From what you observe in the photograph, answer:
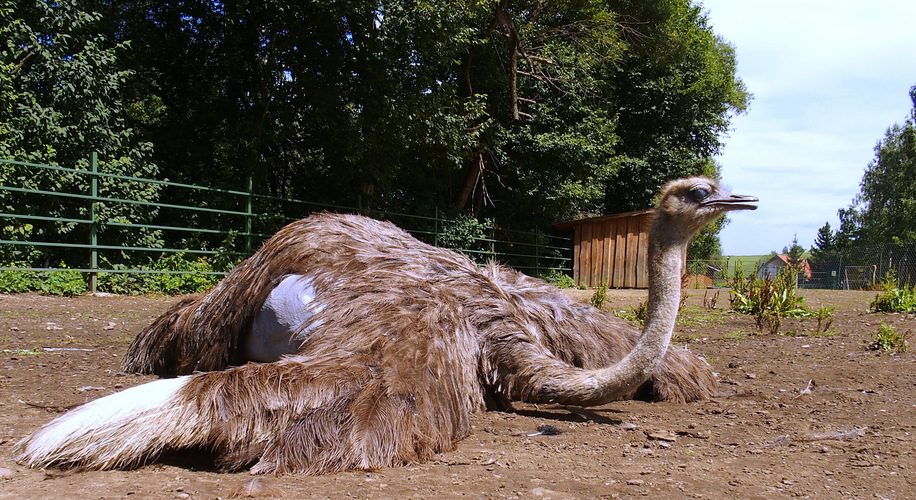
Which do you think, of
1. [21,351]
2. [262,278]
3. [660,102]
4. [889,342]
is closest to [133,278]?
[21,351]

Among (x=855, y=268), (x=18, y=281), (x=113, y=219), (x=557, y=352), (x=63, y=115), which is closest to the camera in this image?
(x=557, y=352)

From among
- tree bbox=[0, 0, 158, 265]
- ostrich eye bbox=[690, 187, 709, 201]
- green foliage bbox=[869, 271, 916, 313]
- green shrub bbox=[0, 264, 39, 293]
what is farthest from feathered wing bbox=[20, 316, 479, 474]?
tree bbox=[0, 0, 158, 265]

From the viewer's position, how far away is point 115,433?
2.43 meters

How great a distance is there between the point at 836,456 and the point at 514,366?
1478mm

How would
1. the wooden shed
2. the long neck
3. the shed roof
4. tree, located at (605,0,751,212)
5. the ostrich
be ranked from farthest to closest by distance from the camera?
1. tree, located at (605,0,751,212)
2. the wooden shed
3. the shed roof
4. the long neck
5. the ostrich

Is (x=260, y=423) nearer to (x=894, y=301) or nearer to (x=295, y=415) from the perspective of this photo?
(x=295, y=415)

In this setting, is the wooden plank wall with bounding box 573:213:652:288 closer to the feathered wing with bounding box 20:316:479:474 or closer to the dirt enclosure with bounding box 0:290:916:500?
the dirt enclosure with bounding box 0:290:916:500

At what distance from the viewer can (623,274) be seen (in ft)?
65.3

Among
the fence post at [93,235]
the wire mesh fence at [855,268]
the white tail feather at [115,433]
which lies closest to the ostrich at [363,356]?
the white tail feather at [115,433]

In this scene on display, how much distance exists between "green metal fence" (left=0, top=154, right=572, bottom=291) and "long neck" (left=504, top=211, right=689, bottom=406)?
8509 millimetres

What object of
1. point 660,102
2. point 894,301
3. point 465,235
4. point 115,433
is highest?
point 660,102

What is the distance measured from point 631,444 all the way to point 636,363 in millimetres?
411

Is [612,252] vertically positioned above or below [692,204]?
above

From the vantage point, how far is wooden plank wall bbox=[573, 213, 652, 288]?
19.6 m
